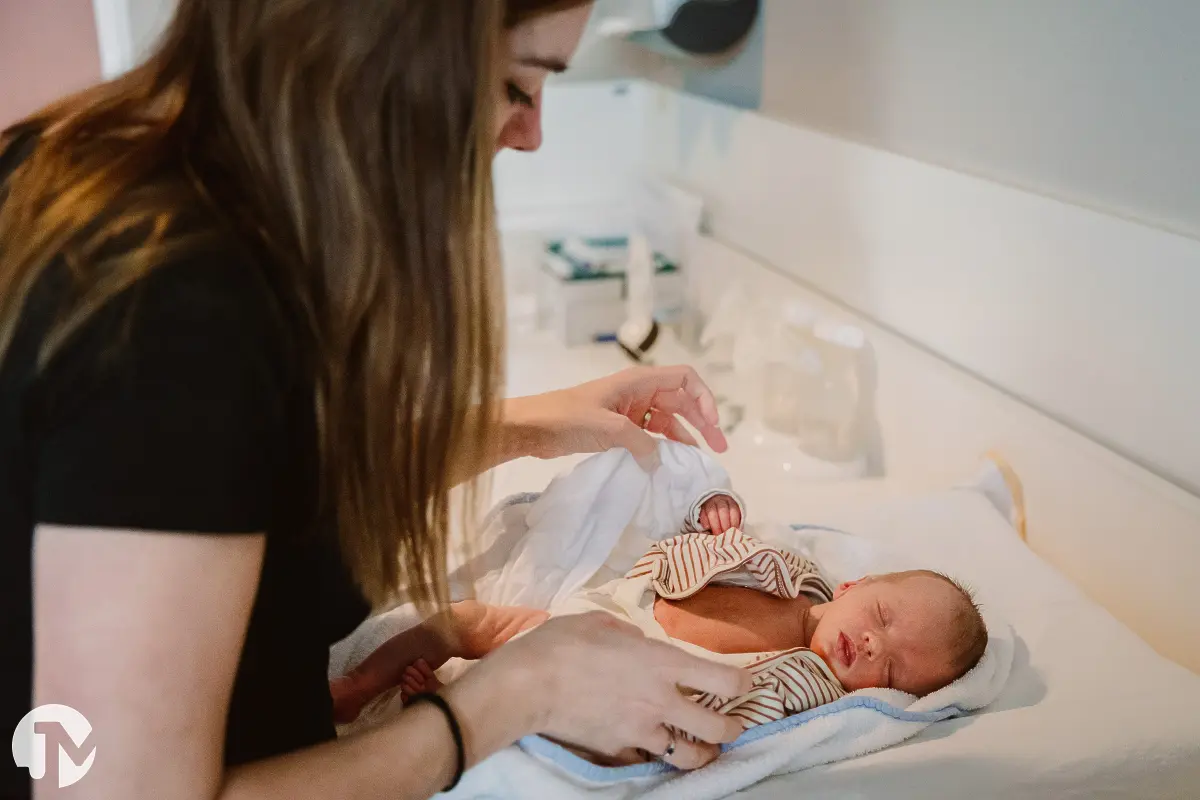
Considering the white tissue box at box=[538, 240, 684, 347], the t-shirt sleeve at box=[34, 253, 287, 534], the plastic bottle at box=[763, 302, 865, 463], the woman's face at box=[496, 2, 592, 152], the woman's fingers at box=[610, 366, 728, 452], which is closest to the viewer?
the t-shirt sleeve at box=[34, 253, 287, 534]

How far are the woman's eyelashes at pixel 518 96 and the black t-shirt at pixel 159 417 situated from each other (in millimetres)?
226

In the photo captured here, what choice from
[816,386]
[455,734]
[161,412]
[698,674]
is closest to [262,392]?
[161,412]

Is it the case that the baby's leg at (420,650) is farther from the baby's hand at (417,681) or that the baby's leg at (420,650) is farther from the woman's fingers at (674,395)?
the woman's fingers at (674,395)

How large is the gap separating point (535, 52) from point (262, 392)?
290mm

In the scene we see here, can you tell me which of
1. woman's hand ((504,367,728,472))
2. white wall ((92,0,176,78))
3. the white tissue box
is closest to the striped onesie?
woman's hand ((504,367,728,472))

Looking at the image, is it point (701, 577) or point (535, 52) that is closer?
point (535, 52)

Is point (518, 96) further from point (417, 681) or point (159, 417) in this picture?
point (417, 681)

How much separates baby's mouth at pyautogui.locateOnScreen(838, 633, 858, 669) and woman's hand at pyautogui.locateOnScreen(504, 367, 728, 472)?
296mm

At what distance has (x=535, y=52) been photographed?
659mm

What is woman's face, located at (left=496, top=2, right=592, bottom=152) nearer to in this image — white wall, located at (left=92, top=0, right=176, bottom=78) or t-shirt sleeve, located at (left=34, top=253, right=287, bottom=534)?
t-shirt sleeve, located at (left=34, top=253, right=287, bottom=534)

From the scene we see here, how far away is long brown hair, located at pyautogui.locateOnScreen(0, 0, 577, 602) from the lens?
1.81 feet

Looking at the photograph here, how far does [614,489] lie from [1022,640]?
448 mm

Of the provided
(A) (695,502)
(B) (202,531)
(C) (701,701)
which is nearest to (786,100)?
(A) (695,502)

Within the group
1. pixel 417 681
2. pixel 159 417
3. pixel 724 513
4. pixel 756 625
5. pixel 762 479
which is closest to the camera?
pixel 159 417
